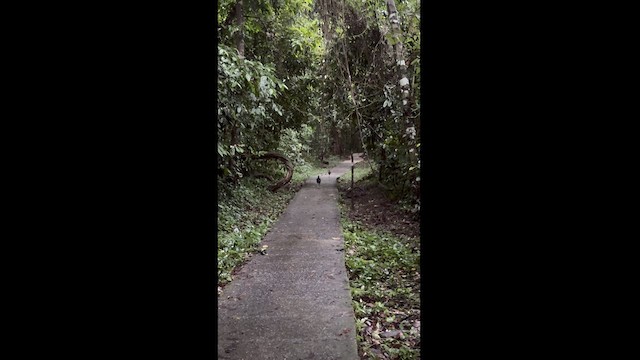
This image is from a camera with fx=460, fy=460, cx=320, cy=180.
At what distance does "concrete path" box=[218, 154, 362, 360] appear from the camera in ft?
10.2

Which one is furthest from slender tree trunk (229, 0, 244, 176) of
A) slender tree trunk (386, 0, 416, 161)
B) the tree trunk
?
slender tree trunk (386, 0, 416, 161)

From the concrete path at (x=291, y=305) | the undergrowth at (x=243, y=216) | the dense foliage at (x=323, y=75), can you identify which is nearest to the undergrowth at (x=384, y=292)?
the concrete path at (x=291, y=305)

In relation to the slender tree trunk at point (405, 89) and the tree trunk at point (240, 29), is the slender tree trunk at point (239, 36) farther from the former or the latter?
the slender tree trunk at point (405, 89)

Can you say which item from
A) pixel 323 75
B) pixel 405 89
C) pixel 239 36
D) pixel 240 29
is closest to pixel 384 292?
pixel 405 89

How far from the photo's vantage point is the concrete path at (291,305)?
10.2ft

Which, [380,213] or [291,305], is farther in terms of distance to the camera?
[380,213]

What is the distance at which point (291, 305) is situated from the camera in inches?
156

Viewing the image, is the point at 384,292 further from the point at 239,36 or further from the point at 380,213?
the point at 239,36

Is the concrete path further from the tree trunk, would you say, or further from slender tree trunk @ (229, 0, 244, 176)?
the tree trunk
